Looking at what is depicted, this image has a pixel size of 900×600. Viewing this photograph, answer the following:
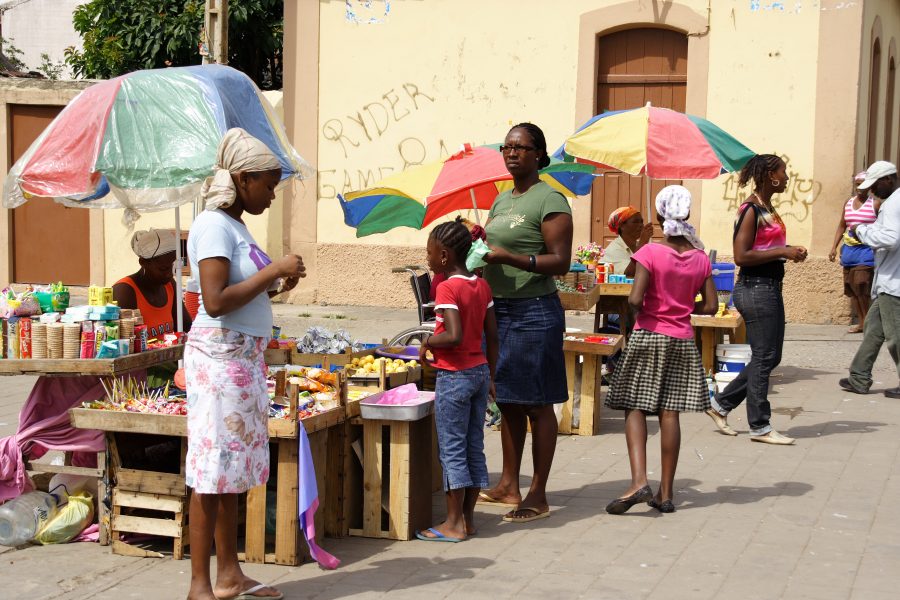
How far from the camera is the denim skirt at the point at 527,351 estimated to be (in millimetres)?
6062

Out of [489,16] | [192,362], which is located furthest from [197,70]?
[489,16]

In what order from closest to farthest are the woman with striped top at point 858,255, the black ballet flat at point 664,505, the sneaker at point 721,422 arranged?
the black ballet flat at point 664,505, the sneaker at point 721,422, the woman with striped top at point 858,255

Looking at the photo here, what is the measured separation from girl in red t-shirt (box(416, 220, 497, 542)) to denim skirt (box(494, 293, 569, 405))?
1.16 ft

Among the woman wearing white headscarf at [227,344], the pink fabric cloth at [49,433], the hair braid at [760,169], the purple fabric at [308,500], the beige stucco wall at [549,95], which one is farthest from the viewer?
the beige stucco wall at [549,95]

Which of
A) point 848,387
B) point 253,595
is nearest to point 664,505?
point 253,595

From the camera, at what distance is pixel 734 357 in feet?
29.9

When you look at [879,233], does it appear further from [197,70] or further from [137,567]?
[137,567]

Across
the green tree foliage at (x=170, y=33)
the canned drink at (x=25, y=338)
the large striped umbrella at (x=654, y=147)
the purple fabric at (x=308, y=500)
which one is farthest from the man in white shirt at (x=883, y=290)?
the green tree foliage at (x=170, y=33)

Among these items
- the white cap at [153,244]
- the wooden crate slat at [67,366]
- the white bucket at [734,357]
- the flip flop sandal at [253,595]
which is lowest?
the flip flop sandal at [253,595]

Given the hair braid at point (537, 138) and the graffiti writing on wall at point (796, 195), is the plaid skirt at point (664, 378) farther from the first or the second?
the graffiti writing on wall at point (796, 195)

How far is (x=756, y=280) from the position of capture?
25.3ft

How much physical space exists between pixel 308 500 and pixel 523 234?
171 cm

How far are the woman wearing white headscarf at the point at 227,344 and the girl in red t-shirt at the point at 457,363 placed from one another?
41.7 inches

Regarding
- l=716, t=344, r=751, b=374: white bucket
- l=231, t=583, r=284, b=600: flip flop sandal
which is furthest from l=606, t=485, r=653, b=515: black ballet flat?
l=716, t=344, r=751, b=374: white bucket
